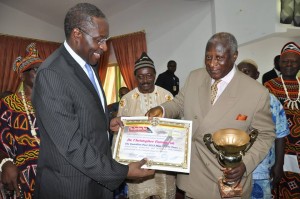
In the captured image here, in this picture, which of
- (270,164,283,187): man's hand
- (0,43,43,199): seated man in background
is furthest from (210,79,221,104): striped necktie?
(0,43,43,199): seated man in background

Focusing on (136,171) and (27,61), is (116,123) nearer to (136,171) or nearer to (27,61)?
(136,171)

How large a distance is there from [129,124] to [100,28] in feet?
2.93

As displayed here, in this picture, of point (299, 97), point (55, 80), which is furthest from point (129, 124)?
point (299, 97)

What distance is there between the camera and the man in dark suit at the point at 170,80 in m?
8.31

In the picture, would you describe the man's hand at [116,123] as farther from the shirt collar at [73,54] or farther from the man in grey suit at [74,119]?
the shirt collar at [73,54]

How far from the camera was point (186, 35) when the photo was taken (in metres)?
8.84

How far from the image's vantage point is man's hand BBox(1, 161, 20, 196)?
211 centimetres

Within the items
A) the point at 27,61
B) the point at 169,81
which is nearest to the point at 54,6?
the point at 169,81

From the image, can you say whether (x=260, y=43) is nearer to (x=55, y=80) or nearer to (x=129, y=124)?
(x=129, y=124)

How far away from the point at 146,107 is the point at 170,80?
4.70 meters

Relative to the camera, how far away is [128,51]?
10.6 metres

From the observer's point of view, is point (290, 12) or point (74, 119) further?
point (290, 12)

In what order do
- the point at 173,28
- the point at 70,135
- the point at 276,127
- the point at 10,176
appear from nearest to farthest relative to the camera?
the point at 70,135 → the point at 10,176 → the point at 276,127 → the point at 173,28

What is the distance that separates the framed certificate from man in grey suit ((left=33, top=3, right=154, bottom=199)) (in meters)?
0.35
